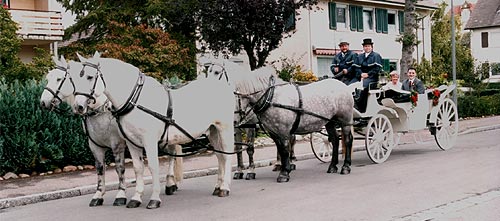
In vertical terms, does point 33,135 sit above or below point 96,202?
above

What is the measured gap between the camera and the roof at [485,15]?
213 feet

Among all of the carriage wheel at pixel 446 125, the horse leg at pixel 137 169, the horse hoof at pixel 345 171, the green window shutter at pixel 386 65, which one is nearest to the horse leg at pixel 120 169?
the horse leg at pixel 137 169

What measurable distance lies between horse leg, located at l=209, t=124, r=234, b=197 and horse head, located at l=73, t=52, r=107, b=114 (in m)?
2.01

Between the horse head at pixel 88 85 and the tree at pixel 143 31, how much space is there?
13004 mm

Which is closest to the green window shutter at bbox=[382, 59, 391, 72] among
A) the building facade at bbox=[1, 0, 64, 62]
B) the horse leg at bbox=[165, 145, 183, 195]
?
the building facade at bbox=[1, 0, 64, 62]

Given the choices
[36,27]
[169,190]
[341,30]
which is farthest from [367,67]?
[341,30]

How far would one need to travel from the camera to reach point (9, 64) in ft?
72.5

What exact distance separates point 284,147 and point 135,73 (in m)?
3.21

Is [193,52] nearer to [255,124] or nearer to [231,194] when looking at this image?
[255,124]

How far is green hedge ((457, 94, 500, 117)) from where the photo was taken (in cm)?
2955

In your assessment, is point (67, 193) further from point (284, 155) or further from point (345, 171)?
point (345, 171)

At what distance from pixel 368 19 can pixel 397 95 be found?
25.0 meters

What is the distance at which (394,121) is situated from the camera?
587 inches

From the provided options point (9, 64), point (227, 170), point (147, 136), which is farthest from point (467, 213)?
point (9, 64)
